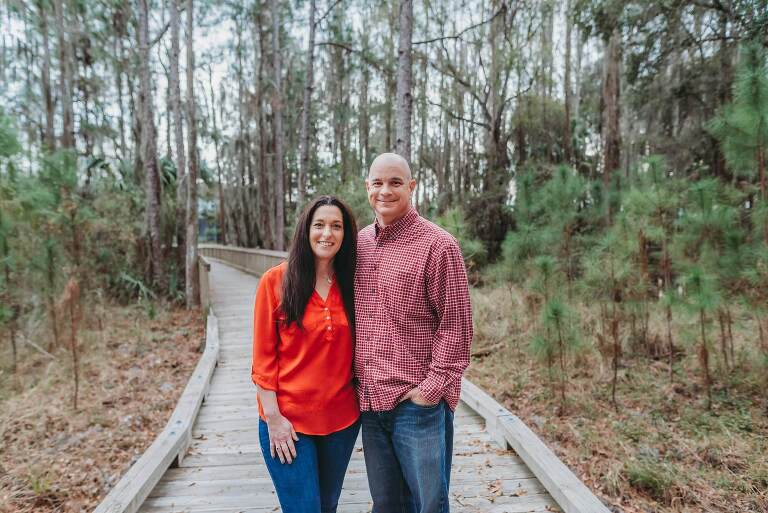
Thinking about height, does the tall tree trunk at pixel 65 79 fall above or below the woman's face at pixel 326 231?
above

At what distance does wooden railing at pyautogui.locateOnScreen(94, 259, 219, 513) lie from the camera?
293 centimetres

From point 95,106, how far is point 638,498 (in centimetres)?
2566

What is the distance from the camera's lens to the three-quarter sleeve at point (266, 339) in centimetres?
201

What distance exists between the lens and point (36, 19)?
15.9m

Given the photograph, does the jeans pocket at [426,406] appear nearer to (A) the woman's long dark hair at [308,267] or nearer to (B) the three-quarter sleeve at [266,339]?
(A) the woman's long dark hair at [308,267]

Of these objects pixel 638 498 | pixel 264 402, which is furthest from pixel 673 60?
pixel 264 402

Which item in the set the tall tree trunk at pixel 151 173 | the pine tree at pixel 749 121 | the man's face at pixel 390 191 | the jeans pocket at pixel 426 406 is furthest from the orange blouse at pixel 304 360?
the tall tree trunk at pixel 151 173

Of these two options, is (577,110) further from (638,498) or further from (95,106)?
(95,106)

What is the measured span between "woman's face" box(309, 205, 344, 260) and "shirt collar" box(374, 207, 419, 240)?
17 cm

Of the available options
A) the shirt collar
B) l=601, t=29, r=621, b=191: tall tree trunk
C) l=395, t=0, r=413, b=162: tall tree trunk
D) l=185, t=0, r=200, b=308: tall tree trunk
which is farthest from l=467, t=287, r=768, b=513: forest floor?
l=185, t=0, r=200, b=308: tall tree trunk

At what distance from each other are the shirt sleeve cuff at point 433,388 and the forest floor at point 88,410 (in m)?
2.92

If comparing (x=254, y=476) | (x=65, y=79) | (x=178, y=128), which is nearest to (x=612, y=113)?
(x=178, y=128)

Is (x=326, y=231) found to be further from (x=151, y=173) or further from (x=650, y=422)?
(x=151, y=173)

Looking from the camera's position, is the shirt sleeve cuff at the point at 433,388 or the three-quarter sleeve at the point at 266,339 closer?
the shirt sleeve cuff at the point at 433,388
